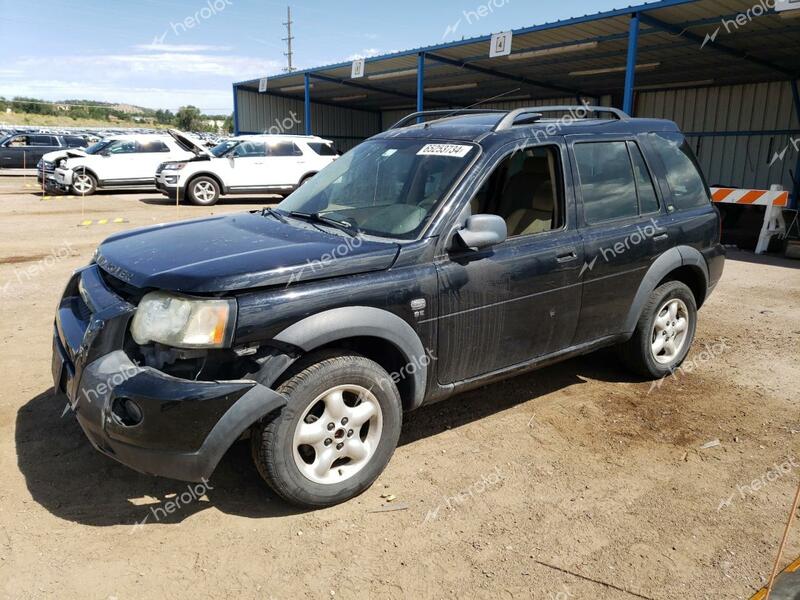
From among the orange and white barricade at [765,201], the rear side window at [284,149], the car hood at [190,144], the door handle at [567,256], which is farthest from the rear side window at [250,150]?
the door handle at [567,256]

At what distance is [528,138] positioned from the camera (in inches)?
155

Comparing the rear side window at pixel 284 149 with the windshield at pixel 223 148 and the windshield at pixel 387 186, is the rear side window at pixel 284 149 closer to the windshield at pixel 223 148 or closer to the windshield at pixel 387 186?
the windshield at pixel 223 148

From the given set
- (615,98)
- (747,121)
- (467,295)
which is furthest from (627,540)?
(615,98)

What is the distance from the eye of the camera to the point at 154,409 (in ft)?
8.89

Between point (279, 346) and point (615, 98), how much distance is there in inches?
924

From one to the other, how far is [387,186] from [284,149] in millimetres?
14153

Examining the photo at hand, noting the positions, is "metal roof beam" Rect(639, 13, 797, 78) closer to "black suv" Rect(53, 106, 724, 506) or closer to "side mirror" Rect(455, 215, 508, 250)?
"black suv" Rect(53, 106, 724, 506)

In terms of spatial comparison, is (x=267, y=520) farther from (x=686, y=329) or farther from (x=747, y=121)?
(x=747, y=121)

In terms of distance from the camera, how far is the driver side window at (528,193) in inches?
157

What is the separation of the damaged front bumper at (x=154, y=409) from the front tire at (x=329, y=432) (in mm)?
154

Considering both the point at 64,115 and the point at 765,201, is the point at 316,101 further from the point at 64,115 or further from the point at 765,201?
the point at 64,115

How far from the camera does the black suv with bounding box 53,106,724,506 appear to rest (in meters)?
2.80

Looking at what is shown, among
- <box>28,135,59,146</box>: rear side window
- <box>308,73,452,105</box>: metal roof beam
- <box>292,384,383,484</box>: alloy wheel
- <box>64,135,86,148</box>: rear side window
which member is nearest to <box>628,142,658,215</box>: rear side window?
<box>292,384,383,484</box>: alloy wheel

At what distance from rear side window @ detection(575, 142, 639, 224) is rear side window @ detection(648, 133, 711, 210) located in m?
0.45
